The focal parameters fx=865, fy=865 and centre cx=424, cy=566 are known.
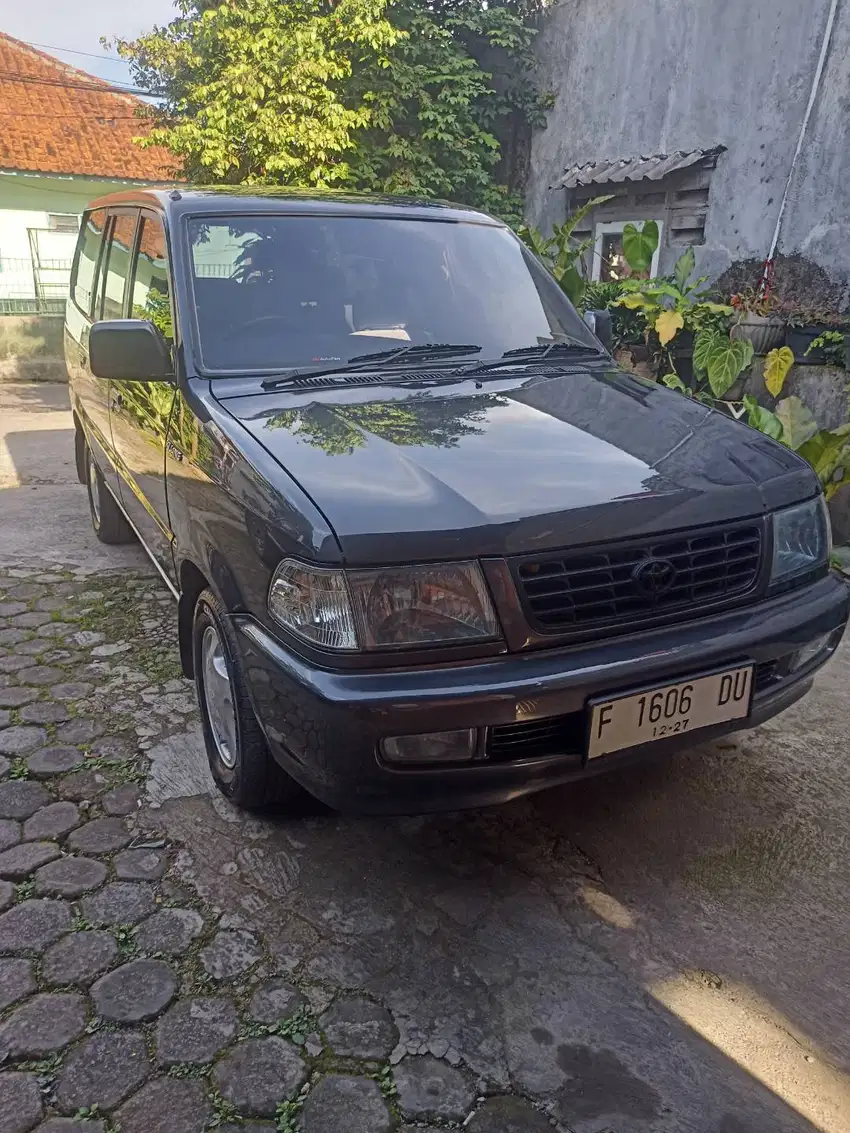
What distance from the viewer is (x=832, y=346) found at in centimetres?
619

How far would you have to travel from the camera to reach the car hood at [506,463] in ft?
6.34

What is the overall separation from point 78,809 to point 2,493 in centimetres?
440

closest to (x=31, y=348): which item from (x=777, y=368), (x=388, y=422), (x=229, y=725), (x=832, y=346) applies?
(x=777, y=368)

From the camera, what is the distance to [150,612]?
4.18 metres

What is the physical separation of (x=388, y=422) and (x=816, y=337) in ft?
16.5

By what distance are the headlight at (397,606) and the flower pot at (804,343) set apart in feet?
17.3

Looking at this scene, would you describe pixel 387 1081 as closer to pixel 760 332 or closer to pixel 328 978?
pixel 328 978

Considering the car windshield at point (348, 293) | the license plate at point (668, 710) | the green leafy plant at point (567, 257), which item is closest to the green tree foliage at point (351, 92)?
the green leafy plant at point (567, 257)

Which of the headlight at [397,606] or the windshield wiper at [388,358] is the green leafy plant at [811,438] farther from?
the headlight at [397,606]

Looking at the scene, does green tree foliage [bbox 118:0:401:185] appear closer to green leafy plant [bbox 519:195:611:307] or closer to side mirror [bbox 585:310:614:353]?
green leafy plant [bbox 519:195:611:307]

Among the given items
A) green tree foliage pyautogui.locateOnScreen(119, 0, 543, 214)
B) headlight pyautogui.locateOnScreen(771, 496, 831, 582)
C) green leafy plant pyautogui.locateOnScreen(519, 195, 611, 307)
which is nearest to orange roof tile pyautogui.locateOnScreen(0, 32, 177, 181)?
green tree foliage pyautogui.locateOnScreen(119, 0, 543, 214)

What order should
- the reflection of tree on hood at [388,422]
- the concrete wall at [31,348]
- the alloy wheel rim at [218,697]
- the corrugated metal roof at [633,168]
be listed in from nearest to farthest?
the reflection of tree on hood at [388,422], the alloy wheel rim at [218,697], the corrugated metal roof at [633,168], the concrete wall at [31,348]

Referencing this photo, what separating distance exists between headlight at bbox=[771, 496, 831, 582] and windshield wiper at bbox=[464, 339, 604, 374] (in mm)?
1083

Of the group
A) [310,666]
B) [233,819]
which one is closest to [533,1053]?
[310,666]
